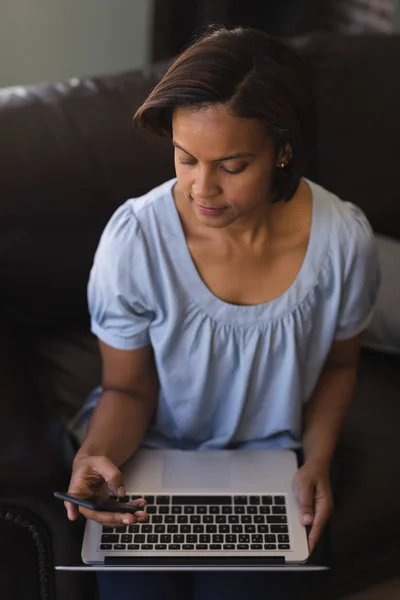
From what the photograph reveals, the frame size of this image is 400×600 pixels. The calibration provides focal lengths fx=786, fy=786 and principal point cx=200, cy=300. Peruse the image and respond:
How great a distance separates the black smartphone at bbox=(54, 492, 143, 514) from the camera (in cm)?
103

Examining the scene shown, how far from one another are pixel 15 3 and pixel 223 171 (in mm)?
1473

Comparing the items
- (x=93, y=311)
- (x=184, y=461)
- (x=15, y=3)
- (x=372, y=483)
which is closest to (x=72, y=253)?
(x=93, y=311)

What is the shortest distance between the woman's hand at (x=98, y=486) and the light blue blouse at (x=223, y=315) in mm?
211

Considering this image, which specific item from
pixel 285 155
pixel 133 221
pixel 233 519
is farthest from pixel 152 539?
pixel 285 155

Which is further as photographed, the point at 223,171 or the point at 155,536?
the point at 155,536

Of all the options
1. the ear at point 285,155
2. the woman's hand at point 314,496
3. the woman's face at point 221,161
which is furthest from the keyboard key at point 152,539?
the ear at point 285,155

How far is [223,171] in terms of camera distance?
1026mm

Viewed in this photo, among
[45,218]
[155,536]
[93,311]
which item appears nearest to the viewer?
[155,536]

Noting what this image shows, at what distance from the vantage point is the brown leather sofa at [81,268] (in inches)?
47.5

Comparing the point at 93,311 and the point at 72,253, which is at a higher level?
the point at 93,311

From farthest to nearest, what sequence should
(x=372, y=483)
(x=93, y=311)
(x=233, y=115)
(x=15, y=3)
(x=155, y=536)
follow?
(x=15, y=3)
(x=372, y=483)
(x=93, y=311)
(x=155, y=536)
(x=233, y=115)

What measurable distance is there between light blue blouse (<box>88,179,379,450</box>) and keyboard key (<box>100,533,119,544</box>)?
25 cm

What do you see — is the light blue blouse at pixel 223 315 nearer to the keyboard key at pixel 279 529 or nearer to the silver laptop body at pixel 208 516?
the silver laptop body at pixel 208 516

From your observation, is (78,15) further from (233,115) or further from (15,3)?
(233,115)
